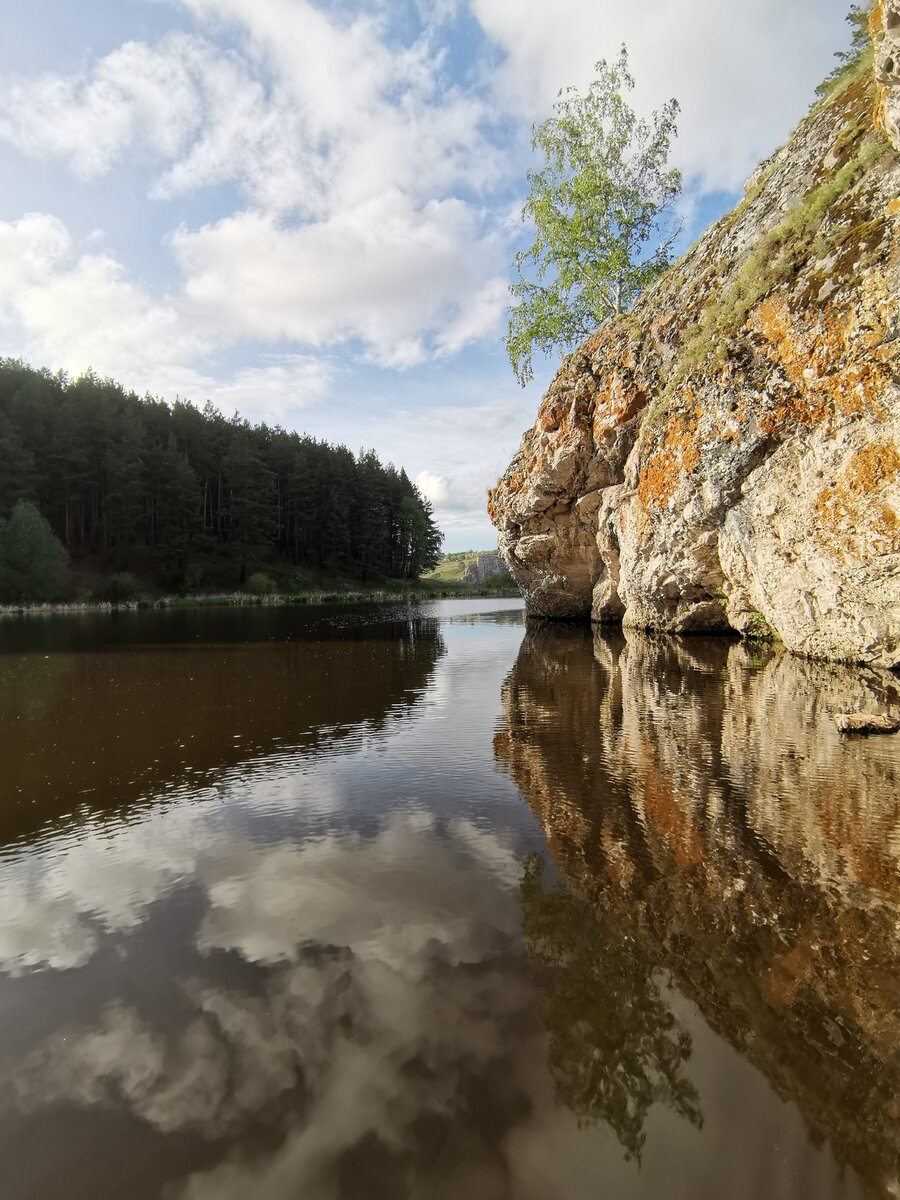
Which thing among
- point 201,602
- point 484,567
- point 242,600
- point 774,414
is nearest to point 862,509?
point 774,414

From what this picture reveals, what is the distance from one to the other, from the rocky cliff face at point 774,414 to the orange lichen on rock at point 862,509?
0.03m

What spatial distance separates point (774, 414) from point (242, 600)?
50.0 m

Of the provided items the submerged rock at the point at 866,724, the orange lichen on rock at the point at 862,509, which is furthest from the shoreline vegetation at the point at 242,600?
the submerged rock at the point at 866,724

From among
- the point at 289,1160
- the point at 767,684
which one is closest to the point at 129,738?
the point at 289,1160

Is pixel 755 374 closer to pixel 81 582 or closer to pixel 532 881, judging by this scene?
pixel 532 881

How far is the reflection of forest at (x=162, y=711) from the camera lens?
7.09m

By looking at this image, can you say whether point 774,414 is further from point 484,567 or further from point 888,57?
point 484,567

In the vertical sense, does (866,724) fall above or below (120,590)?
below

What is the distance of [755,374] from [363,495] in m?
74.7

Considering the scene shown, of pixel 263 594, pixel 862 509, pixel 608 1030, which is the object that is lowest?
pixel 608 1030

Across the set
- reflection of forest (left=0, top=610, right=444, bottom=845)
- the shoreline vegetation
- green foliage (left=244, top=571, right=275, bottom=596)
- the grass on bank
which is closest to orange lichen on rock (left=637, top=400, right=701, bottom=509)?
reflection of forest (left=0, top=610, right=444, bottom=845)

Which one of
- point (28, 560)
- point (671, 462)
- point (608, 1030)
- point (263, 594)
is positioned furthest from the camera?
point (263, 594)

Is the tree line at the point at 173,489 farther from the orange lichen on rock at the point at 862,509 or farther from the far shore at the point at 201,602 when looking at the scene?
the orange lichen on rock at the point at 862,509

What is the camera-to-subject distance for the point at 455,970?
11.4ft
